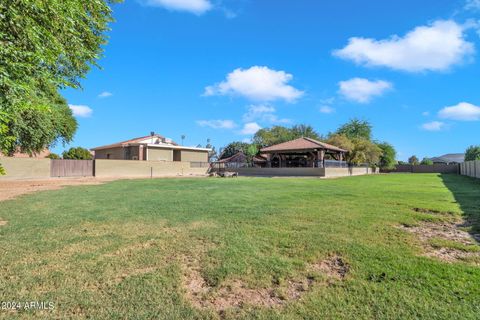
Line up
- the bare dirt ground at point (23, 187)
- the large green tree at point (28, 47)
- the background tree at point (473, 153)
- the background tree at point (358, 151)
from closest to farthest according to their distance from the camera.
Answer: the large green tree at point (28, 47), the bare dirt ground at point (23, 187), the background tree at point (358, 151), the background tree at point (473, 153)

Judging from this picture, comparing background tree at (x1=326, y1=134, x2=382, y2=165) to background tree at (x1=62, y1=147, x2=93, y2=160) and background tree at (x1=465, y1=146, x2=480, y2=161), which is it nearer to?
background tree at (x1=465, y1=146, x2=480, y2=161)

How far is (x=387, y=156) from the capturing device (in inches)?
1837

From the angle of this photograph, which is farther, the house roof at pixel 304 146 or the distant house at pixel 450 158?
the distant house at pixel 450 158

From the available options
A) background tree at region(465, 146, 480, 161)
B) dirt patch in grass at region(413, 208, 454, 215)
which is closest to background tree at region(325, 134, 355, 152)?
background tree at region(465, 146, 480, 161)

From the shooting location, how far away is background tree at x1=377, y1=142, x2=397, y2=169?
46.7 m

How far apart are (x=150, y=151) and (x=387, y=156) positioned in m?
37.1

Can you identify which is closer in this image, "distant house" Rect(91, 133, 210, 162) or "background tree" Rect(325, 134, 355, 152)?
"distant house" Rect(91, 133, 210, 162)

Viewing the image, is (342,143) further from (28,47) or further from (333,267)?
(28,47)

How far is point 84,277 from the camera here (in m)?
3.20

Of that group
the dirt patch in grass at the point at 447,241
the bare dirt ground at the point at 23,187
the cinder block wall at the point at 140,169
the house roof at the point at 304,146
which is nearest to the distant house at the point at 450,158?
the house roof at the point at 304,146

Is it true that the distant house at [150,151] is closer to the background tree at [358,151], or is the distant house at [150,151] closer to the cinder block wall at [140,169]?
the cinder block wall at [140,169]

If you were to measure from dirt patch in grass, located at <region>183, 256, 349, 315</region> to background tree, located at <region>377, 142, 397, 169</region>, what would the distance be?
48562mm

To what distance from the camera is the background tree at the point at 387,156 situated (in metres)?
46.7

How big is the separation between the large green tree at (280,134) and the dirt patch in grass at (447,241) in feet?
166
